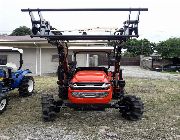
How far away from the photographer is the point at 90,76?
996cm

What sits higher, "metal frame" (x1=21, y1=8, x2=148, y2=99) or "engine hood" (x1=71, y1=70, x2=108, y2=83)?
"metal frame" (x1=21, y1=8, x2=148, y2=99)

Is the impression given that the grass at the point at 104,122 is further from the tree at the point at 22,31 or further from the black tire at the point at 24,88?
the tree at the point at 22,31

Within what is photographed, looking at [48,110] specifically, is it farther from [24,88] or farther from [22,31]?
[22,31]

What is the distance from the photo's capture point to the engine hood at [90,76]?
9.77 metres

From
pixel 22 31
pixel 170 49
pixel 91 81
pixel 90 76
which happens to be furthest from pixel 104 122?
pixel 22 31

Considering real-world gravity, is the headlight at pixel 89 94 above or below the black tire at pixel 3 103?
above

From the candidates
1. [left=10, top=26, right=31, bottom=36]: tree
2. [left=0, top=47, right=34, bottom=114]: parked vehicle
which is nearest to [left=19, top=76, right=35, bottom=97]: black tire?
[left=0, top=47, right=34, bottom=114]: parked vehicle

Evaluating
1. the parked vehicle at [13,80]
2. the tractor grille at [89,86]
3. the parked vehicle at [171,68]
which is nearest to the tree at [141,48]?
the parked vehicle at [171,68]

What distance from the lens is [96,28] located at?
9.60 meters

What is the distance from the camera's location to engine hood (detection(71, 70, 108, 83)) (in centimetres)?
977

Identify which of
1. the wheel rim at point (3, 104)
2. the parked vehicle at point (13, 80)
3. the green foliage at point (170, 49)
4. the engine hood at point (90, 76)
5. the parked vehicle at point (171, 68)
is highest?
the green foliage at point (170, 49)

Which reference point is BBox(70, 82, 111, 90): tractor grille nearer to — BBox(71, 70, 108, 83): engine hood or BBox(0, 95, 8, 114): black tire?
BBox(71, 70, 108, 83): engine hood

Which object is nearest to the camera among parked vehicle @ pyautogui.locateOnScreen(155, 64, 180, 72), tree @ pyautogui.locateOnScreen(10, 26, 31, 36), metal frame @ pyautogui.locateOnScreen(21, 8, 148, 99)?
metal frame @ pyautogui.locateOnScreen(21, 8, 148, 99)

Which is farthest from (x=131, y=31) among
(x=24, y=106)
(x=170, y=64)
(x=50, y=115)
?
(x=170, y=64)
